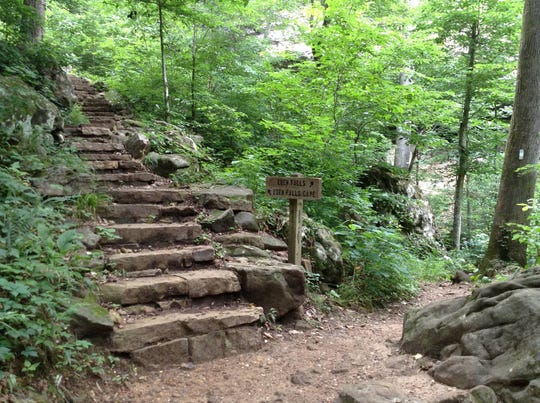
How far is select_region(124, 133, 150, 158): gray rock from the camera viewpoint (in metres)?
6.89

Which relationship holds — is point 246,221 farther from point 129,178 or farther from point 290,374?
point 290,374

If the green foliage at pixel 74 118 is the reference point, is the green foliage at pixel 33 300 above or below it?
below

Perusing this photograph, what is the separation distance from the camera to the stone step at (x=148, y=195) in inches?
210

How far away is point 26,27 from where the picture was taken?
7.25m

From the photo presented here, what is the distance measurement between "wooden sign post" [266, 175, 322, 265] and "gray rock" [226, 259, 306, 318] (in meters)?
0.39

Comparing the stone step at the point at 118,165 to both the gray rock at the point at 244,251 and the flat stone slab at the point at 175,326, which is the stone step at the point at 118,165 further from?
the flat stone slab at the point at 175,326

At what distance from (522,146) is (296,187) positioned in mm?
5101

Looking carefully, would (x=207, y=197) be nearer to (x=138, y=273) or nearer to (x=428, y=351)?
(x=138, y=273)

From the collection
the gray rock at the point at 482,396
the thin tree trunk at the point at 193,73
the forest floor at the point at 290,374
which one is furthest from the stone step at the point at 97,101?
the gray rock at the point at 482,396

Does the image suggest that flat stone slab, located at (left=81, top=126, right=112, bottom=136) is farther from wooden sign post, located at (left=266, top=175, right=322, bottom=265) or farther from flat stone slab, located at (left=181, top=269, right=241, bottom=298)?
A: flat stone slab, located at (left=181, top=269, right=241, bottom=298)

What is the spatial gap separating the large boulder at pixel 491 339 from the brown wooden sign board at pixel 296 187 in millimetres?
1946

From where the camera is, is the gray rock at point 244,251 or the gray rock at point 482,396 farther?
the gray rock at point 244,251

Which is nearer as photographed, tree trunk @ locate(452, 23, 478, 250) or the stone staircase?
the stone staircase

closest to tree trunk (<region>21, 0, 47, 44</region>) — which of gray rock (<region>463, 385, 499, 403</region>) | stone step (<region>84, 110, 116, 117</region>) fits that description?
stone step (<region>84, 110, 116, 117</region>)
